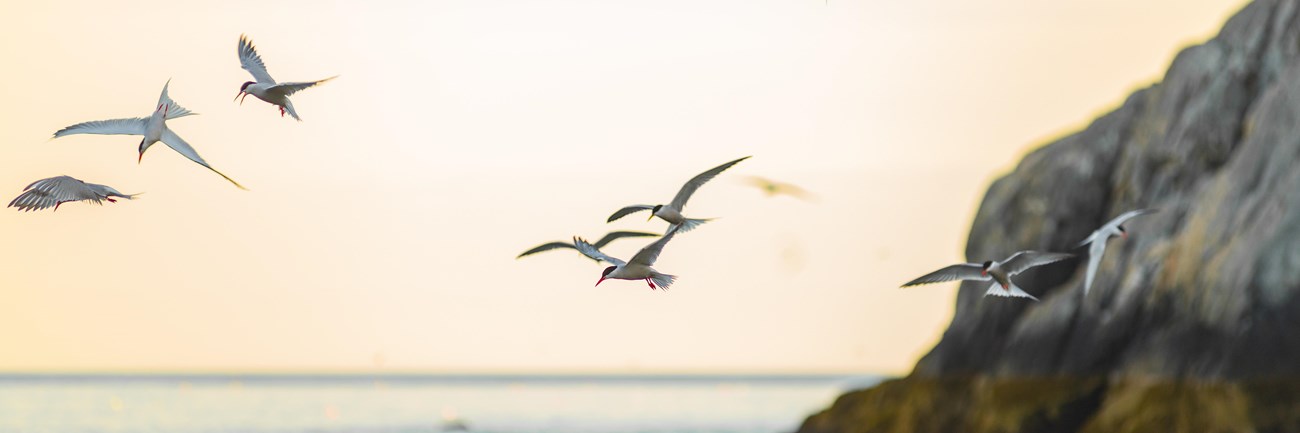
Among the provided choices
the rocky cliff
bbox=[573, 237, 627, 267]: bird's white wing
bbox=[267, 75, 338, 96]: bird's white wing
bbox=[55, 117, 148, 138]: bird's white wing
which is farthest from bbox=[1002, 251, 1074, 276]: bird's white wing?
bbox=[55, 117, 148, 138]: bird's white wing

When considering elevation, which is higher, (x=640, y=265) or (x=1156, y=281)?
(x=640, y=265)

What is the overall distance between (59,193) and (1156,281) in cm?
2439

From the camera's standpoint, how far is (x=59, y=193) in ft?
66.9

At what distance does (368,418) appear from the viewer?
94625mm

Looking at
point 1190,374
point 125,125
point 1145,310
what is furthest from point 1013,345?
point 125,125

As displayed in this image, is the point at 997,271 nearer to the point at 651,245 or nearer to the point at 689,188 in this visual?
the point at 689,188

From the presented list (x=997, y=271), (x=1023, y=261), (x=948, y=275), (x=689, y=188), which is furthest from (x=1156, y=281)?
(x=689, y=188)

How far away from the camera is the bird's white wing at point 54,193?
2030 cm

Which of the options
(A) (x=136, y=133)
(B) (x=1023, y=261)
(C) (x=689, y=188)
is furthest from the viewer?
(B) (x=1023, y=261)

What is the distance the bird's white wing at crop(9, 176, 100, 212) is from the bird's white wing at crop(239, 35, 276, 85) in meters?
2.69

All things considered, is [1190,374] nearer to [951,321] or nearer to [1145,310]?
[1145,310]

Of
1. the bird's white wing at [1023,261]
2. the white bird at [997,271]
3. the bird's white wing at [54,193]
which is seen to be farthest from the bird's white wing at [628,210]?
the bird's white wing at [54,193]

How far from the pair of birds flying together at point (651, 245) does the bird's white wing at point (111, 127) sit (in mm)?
4657

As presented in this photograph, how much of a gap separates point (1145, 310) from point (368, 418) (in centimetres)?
6361
